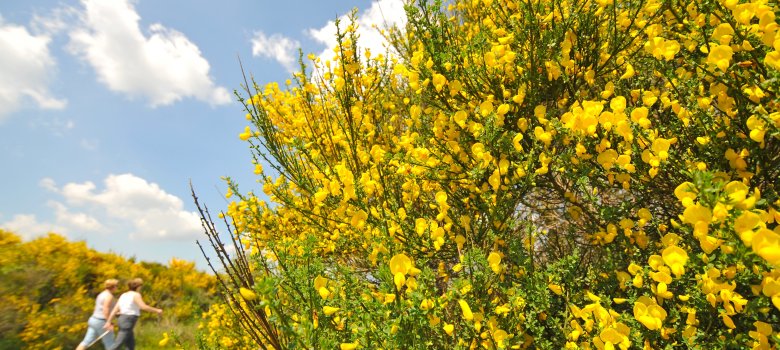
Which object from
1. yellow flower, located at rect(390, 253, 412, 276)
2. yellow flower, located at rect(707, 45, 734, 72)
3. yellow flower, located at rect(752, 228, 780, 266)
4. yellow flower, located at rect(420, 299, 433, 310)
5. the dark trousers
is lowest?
the dark trousers

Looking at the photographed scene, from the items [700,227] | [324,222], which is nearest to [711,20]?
[700,227]

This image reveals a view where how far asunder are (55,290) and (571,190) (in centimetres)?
940

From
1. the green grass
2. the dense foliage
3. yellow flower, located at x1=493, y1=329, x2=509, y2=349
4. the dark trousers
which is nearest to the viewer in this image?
yellow flower, located at x1=493, y1=329, x2=509, y2=349

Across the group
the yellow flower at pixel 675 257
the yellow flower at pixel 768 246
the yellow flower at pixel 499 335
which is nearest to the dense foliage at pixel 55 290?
the yellow flower at pixel 499 335

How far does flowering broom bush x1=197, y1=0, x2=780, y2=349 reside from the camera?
114 centimetres

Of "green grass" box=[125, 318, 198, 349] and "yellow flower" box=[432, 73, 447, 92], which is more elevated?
"yellow flower" box=[432, 73, 447, 92]

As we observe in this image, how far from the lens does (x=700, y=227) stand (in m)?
0.91

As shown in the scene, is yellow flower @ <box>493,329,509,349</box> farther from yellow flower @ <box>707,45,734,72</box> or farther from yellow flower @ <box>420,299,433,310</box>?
yellow flower @ <box>707,45,734,72</box>

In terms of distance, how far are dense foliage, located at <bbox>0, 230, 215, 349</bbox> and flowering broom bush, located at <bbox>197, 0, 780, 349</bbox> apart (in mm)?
2833

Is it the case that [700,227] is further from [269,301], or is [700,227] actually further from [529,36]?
[529,36]

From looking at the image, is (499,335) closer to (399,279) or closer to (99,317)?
(399,279)

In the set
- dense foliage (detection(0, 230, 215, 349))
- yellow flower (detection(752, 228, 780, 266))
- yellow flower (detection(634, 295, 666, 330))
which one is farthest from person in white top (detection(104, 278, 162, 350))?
yellow flower (detection(752, 228, 780, 266))

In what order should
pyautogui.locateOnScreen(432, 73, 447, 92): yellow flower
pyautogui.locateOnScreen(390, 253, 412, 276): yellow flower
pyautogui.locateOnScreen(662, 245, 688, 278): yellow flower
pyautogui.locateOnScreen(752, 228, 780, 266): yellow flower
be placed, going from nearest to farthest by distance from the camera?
pyautogui.locateOnScreen(752, 228, 780, 266): yellow flower, pyautogui.locateOnScreen(662, 245, 688, 278): yellow flower, pyautogui.locateOnScreen(390, 253, 412, 276): yellow flower, pyautogui.locateOnScreen(432, 73, 447, 92): yellow flower

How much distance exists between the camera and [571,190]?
6.96 feet
